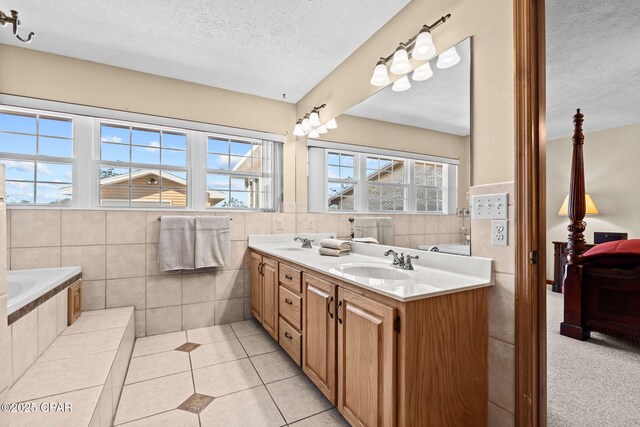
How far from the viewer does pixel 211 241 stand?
2.72 meters

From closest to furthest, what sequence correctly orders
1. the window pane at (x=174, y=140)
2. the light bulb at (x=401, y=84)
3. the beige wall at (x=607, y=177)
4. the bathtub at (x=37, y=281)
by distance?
the bathtub at (x=37, y=281), the light bulb at (x=401, y=84), the window pane at (x=174, y=140), the beige wall at (x=607, y=177)

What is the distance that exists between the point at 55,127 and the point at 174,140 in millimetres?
861

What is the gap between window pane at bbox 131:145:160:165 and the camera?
2.61 metres

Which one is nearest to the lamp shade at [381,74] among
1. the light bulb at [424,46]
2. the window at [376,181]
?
the light bulb at [424,46]

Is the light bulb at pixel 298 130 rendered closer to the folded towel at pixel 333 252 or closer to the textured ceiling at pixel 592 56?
the folded towel at pixel 333 252

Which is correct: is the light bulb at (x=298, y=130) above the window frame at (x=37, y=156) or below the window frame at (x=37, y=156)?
above

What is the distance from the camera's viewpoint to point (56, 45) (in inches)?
85.9

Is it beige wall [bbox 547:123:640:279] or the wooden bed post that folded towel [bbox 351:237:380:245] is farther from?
beige wall [bbox 547:123:640:279]

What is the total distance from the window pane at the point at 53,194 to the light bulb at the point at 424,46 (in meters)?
2.79

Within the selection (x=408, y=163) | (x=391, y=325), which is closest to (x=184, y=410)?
(x=391, y=325)

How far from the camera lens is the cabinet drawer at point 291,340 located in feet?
6.15

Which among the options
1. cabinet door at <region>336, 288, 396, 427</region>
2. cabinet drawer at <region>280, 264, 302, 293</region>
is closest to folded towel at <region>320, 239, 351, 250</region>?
cabinet drawer at <region>280, 264, 302, 293</region>

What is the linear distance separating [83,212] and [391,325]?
2.57m

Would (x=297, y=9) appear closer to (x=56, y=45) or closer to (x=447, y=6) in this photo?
(x=447, y=6)
